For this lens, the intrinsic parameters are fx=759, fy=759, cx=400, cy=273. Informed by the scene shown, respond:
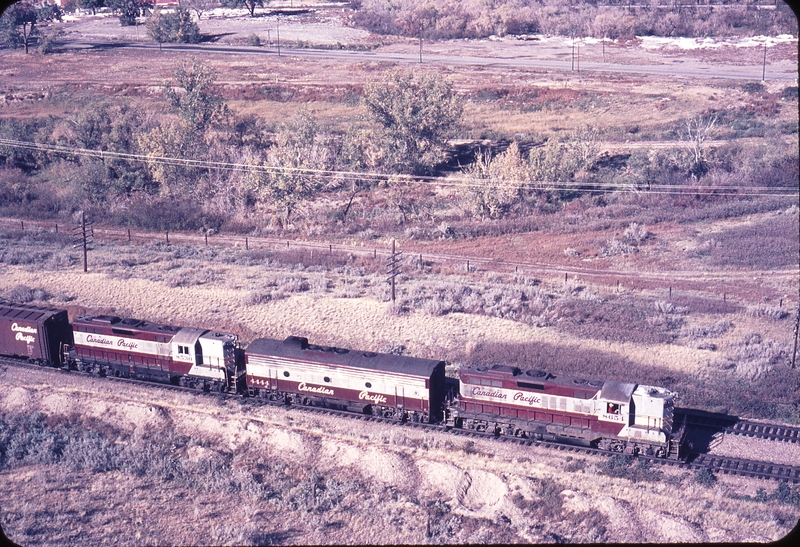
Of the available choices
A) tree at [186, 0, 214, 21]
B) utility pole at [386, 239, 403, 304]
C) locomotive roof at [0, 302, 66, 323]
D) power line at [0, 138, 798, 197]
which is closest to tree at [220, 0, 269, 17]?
tree at [186, 0, 214, 21]

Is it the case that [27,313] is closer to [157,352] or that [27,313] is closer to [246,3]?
[157,352]

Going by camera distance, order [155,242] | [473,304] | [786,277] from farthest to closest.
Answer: [155,242], [786,277], [473,304]

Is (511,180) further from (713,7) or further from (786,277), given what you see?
(713,7)

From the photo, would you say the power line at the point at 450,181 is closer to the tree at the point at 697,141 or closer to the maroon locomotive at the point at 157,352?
the tree at the point at 697,141

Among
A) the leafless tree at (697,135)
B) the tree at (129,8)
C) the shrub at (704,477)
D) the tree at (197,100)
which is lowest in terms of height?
the shrub at (704,477)

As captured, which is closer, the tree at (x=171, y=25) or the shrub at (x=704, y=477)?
the shrub at (x=704, y=477)

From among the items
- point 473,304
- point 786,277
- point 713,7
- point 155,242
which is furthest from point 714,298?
point 713,7

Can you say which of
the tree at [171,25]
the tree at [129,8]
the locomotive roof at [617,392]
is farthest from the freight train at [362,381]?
the tree at [129,8]
